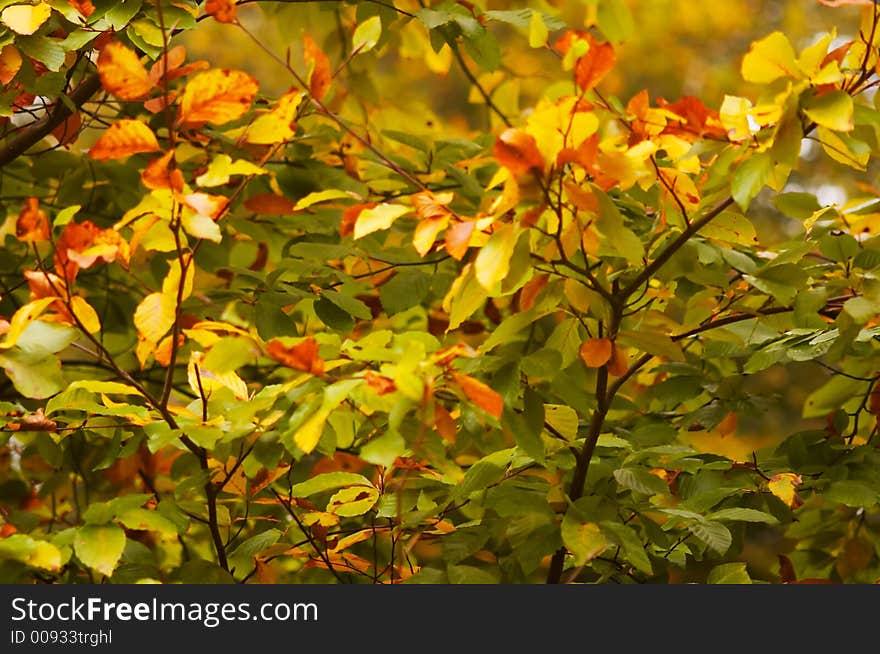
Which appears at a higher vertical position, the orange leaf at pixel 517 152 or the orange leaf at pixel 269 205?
the orange leaf at pixel 269 205

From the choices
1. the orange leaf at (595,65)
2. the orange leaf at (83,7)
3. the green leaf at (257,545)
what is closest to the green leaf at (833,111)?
the orange leaf at (595,65)

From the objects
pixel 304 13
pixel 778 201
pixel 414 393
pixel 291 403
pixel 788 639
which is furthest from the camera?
pixel 304 13

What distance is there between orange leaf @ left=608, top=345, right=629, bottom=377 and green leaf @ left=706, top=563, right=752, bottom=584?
0.32m

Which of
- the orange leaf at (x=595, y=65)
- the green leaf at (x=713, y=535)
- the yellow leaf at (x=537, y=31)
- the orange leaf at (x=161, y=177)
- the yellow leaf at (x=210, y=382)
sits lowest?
the green leaf at (x=713, y=535)

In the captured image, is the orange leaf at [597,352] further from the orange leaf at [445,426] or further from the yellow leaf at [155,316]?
the yellow leaf at [155,316]

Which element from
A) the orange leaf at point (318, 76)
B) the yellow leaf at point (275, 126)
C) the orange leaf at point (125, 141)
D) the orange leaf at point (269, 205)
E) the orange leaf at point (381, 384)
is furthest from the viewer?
the orange leaf at point (269, 205)

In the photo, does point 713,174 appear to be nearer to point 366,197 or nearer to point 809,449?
point 809,449

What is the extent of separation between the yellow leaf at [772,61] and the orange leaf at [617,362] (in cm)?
37

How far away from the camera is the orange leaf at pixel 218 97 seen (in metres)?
1.09

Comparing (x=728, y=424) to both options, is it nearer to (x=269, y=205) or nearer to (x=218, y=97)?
(x=269, y=205)

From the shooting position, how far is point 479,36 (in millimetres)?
1638

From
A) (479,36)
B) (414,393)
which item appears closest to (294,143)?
(479,36)

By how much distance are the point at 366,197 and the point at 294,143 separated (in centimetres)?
20

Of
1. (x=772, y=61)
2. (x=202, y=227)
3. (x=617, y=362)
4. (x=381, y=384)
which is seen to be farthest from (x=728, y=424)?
(x=202, y=227)
